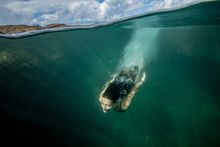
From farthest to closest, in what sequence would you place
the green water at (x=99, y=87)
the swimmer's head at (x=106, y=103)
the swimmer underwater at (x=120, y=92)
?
the green water at (x=99, y=87) → the swimmer underwater at (x=120, y=92) → the swimmer's head at (x=106, y=103)

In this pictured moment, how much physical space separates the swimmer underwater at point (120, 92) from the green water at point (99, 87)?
617cm

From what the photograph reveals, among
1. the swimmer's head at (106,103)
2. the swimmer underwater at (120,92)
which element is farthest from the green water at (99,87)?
the swimmer's head at (106,103)

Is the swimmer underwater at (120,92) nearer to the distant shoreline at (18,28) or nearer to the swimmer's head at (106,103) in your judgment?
the swimmer's head at (106,103)

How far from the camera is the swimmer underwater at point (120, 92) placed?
12.2m

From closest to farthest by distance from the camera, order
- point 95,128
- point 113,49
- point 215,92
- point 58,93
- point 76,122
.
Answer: point 95,128
point 76,122
point 215,92
point 58,93
point 113,49

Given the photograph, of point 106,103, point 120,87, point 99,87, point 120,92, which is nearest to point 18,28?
point 106,103

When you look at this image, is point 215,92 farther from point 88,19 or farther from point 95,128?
point 88,19

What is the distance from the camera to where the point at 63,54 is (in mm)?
27453

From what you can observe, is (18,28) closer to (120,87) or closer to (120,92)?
(120,87)

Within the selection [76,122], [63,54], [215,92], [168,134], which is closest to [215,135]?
[168,134]

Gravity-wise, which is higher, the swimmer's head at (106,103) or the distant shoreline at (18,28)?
the distant shoreline at (18,28)

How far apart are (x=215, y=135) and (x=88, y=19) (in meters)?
15.9

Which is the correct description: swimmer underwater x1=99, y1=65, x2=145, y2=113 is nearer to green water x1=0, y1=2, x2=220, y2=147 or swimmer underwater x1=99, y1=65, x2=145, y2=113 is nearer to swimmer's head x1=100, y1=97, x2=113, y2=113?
swimmer's head x1=100, y1=97, x2=113, y2=113

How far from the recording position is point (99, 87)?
27500 millimetres
